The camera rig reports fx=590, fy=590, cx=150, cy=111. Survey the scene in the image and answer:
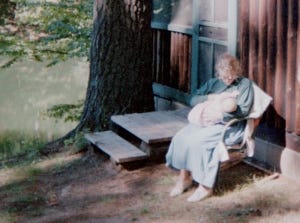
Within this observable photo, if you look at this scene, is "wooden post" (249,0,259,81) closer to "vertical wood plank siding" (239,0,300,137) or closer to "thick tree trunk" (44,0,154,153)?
"vertical wood plank siding" (239,0,300,137)

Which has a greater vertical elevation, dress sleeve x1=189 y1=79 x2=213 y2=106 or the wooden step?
dress sleeve x1=189 y1=79 x2=213 y2=106

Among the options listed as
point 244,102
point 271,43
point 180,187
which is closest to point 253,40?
point 271,43

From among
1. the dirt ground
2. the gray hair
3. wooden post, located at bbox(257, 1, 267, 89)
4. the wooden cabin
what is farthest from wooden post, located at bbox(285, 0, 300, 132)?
the dirt ground

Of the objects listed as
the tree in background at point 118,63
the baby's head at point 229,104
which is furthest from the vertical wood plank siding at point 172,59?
the baby's head at point 229,104

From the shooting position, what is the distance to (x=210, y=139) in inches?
191

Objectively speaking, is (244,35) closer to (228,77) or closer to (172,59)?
(228,77)

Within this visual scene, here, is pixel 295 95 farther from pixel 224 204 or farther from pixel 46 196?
pixel 46 196

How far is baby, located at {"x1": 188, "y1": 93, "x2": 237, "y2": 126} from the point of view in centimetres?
489

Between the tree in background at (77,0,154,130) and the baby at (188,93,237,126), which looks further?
the tree in background at (77,0,154,130)

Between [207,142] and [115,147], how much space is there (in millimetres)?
1485

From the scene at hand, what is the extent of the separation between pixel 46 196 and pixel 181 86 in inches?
101

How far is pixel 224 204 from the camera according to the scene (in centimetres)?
477

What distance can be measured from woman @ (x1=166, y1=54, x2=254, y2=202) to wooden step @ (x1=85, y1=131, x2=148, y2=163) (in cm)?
77

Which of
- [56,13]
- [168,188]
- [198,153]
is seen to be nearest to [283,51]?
[198,153]
